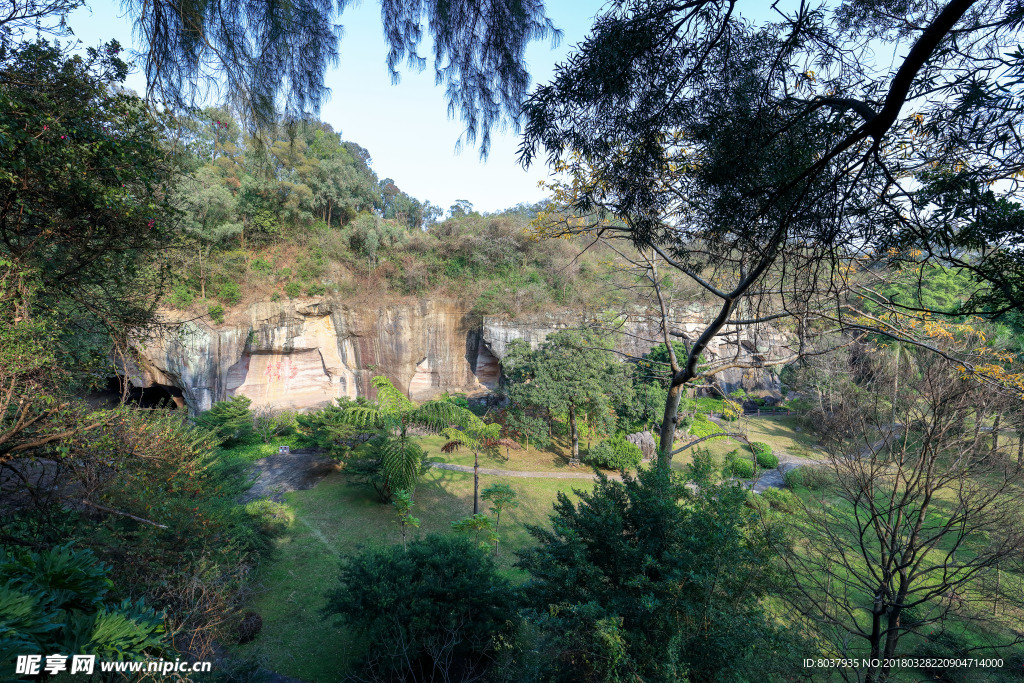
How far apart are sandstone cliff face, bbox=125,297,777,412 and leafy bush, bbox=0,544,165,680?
1380 cm

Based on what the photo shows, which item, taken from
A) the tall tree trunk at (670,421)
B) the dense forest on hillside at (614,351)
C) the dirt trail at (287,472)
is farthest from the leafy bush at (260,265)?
the tall tree trunk at (670,421)

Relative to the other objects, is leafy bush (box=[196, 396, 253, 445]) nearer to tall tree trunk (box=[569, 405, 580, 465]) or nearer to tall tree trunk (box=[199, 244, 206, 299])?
tall tree trunk (box=[199, 244, 206, 299])

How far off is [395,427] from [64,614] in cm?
713

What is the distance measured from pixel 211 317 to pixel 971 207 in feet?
64.6

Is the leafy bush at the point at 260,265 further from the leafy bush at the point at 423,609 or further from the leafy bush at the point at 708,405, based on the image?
the leafy bush at the point at 708,405

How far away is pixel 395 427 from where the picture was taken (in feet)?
33.9

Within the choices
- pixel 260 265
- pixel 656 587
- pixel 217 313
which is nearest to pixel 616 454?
pixel 656 587

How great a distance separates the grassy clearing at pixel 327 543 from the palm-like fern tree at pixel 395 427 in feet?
2.91

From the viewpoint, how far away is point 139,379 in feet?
51.7

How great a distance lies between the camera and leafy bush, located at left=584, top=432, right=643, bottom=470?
44.9 ft

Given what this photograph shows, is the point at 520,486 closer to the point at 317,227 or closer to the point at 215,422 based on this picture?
the point at 215,422

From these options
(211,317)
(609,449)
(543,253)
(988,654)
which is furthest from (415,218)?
(988,654)

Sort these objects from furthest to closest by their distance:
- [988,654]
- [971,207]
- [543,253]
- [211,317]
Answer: [543,253], [211,317], [988,654], [971,207]

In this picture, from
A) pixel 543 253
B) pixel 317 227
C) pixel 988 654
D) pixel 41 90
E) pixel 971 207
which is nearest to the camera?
pixel 971 207
